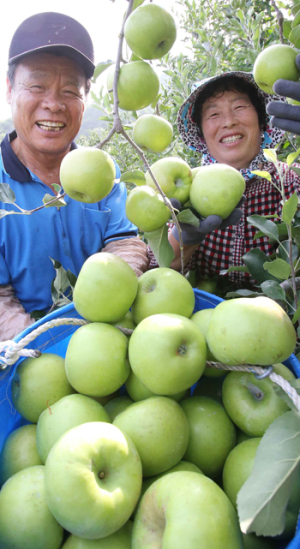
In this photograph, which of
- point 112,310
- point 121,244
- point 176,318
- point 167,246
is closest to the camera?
point 176,318

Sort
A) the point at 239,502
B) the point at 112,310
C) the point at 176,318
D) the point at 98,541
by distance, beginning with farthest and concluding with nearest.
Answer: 1. the point at 112,310
2. the point at 176,318
3. the point at 98,541
4. the point at 239,502

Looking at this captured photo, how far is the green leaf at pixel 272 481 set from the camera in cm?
58

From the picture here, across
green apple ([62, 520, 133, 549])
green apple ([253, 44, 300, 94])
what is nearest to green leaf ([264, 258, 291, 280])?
green apple ([253, 44, 300, 94])

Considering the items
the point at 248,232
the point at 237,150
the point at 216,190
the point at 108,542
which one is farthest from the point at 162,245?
the point at 237,150

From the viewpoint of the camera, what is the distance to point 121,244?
7.22 feet

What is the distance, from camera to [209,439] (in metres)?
0.91

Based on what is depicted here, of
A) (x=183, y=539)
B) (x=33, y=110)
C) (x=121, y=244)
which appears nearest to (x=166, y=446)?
(x=183, y=539)

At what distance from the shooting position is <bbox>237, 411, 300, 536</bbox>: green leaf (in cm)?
58

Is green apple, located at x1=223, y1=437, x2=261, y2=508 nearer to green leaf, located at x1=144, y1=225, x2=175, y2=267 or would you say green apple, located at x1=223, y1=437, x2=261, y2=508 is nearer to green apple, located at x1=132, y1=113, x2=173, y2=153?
green leaf, located at x1=144, y1=225, x2=175, y2=267

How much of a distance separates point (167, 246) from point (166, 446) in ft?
2.14

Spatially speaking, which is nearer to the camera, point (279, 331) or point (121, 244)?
point (279, 331)

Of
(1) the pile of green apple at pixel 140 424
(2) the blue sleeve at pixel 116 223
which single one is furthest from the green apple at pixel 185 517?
(2) the blue sleeve at pixel 116 223

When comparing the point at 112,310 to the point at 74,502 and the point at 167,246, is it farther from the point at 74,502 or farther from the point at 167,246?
the point at 74,502

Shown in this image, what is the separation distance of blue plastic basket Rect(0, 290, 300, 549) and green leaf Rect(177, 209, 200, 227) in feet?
1.04
